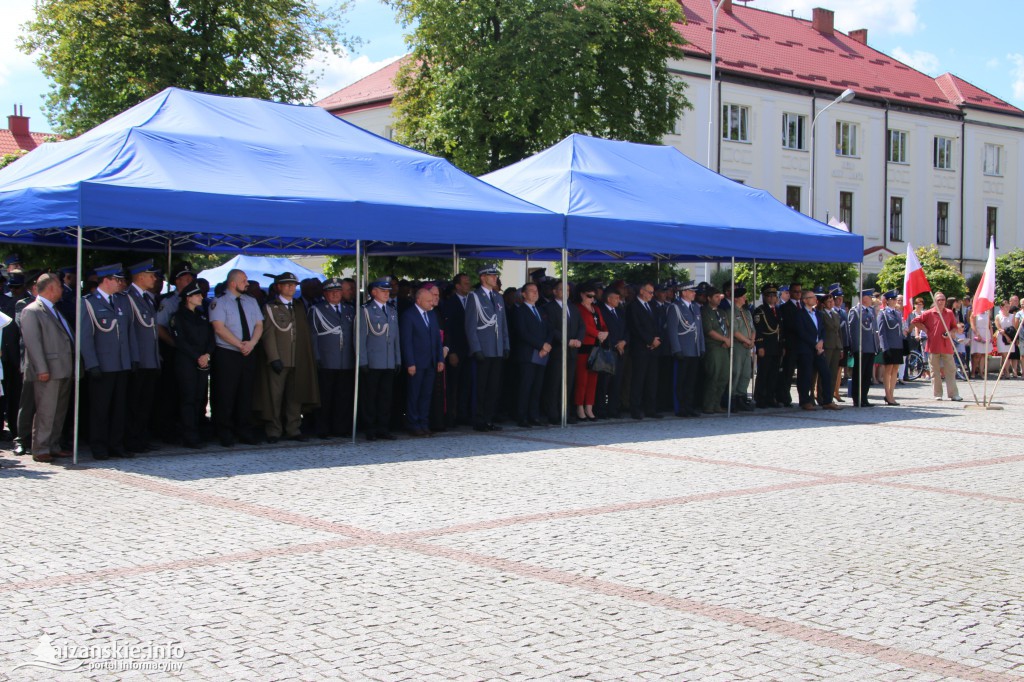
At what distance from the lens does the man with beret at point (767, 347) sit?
17391 mm

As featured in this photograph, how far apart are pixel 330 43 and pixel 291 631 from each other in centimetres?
3223

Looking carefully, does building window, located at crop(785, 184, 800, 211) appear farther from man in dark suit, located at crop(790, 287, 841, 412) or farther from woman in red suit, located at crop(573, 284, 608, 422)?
woman in red suit, located at crop(573, 284, 608, 422)

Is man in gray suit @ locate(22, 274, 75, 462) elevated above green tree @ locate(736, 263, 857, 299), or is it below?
below

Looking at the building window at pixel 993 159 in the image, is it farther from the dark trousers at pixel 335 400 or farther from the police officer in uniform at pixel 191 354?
the police officer in uniform at pixel 191 354

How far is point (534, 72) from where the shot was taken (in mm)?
31672

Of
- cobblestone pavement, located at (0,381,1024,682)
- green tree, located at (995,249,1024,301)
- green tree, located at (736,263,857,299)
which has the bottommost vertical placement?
cobblestone pavement, located at (0,381,1024,682)

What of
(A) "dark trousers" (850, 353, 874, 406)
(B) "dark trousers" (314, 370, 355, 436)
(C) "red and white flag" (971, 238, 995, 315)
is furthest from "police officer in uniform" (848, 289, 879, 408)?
(B) "dark trousers" (314, 370, 355, 436)

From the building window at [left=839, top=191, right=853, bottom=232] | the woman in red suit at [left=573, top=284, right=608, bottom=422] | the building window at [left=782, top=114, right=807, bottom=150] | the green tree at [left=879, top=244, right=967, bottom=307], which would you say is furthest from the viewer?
the building window at [left=839, top=191, right=853, bottom=232]

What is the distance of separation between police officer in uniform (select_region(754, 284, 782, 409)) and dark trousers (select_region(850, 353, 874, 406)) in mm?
1312

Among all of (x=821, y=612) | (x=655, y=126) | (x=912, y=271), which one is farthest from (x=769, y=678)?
(x=655, y=126)

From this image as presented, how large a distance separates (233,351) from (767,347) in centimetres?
874

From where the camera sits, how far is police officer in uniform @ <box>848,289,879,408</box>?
1814 cm

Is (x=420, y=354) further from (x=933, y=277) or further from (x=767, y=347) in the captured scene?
(x=933, y=277)

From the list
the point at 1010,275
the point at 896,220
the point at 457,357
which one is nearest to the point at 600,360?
the point at 457,357
